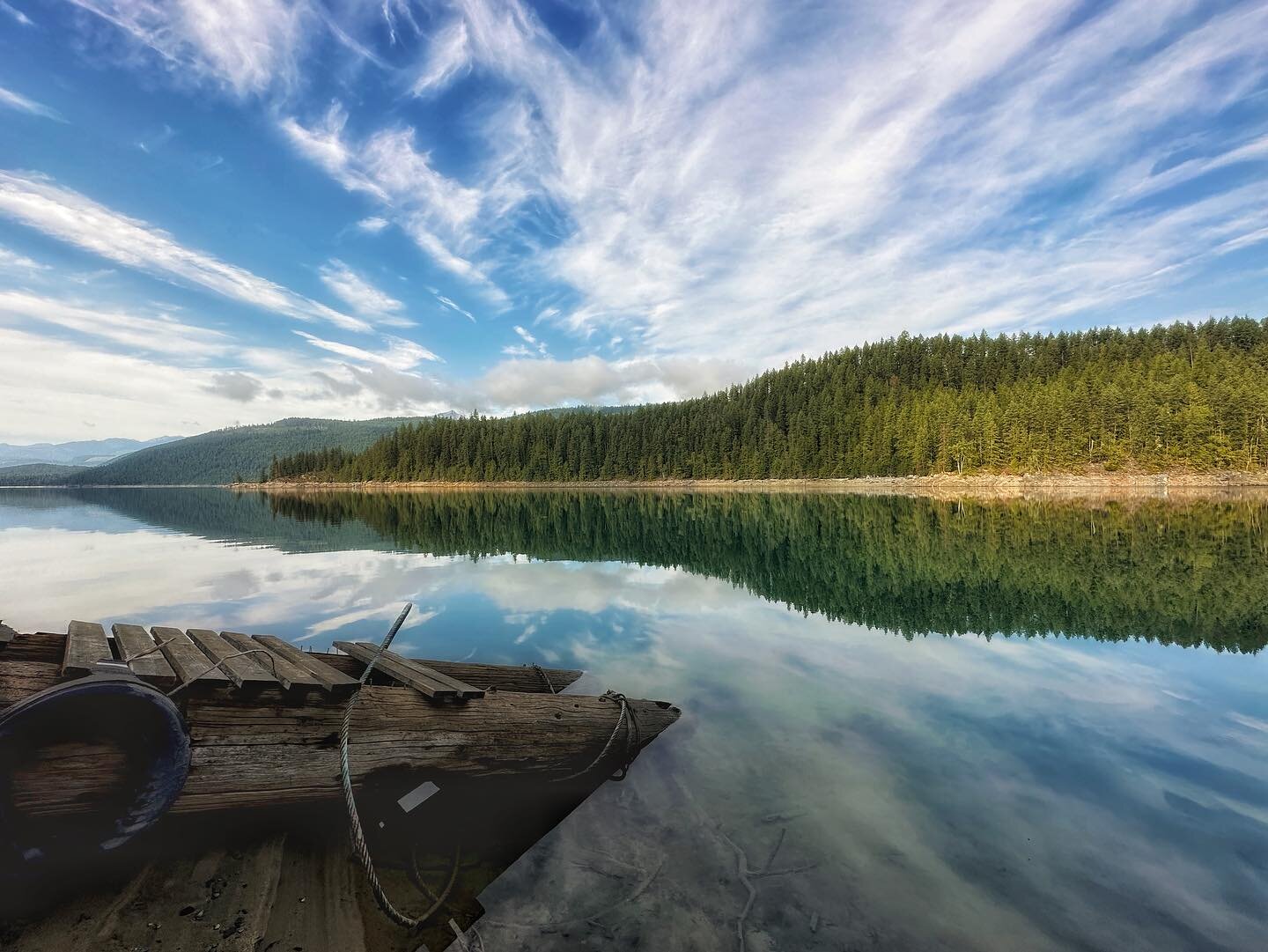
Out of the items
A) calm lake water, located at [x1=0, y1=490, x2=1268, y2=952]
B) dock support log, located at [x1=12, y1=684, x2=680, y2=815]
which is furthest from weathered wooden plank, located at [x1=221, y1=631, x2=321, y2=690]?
calm lake water, located at [x1=0, y1=490, x2=1268, y2=952]

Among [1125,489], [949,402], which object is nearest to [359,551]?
[1125,489]

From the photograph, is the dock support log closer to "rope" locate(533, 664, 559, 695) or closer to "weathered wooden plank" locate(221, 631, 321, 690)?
"weathered wooden plank" locate(221, 631, 321, 690)

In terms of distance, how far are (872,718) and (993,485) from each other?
115 m

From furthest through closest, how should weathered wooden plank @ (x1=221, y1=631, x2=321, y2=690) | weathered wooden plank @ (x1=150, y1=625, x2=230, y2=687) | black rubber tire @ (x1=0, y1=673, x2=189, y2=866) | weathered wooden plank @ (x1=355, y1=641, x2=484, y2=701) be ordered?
weathered wooden plank @ (x1=355, y1=641, x2=484, y2=701)
weathered wooden plank @ (x1=221, y1=631, x2=321, y2=690)
weathered wooden plank @ (x1=150, y1=625, x2=230, y2=687)
black rubber tire @ (x1=0, y1=673, x2=189, y2=866)

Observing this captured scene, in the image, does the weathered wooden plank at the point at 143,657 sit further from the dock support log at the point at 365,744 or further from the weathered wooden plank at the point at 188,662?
the dock support log at the point at 365,744

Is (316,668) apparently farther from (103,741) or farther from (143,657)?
(103,741)

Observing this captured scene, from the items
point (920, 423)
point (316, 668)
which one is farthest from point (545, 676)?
point (920, 423)

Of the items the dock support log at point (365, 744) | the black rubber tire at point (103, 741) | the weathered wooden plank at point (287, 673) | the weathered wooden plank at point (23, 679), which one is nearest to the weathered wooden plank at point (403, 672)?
the dock support log at point (365, 744)

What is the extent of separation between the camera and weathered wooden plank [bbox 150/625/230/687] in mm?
5512

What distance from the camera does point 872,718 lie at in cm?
942

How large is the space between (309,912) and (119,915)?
1.30m

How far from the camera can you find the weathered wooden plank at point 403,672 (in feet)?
21.8

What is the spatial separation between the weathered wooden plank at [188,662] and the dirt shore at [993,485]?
9508cm

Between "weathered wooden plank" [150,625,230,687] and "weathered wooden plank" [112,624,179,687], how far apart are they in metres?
0.07
